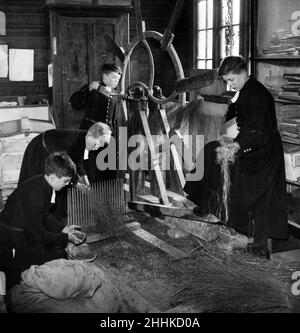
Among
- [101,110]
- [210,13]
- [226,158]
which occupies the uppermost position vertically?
[210,13]

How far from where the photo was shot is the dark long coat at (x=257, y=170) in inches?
182

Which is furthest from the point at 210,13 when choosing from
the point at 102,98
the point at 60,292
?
the point at 60,292

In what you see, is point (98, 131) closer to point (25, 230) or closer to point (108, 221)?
point (108, 221)

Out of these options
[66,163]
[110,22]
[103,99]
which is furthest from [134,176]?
[110,22]

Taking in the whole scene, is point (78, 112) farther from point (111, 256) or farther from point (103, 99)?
point (111, 256)

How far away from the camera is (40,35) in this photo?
784 cm

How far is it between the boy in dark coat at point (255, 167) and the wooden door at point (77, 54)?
3.25 m

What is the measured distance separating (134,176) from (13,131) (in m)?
2.11

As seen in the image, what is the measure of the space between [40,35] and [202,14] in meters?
2.50

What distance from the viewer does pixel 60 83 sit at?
7520 millimetres

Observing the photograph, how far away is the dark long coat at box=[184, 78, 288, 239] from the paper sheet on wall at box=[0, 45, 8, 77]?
4169 mm

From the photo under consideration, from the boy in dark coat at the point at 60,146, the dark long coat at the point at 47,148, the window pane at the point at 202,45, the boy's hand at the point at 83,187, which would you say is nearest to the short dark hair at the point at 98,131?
the boy in dark coat at the point at 60,146

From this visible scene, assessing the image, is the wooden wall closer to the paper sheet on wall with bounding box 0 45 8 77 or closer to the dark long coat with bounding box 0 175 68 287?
the paper sheet on wall with bounding box 0 45 8 77

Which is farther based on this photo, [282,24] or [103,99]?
[103,99]
